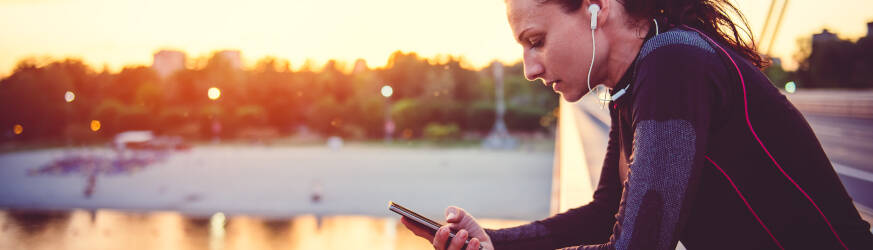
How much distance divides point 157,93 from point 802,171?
53.7 metres

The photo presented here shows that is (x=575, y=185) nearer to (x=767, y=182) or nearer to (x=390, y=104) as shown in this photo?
(x=767, y=182)

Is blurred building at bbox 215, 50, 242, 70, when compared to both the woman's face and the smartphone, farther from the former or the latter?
the woman's face

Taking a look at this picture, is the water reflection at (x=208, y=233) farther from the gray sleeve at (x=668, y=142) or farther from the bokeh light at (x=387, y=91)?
the bokeh light at (x=387, y=91)

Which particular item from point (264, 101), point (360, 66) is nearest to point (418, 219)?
point (360, 66)

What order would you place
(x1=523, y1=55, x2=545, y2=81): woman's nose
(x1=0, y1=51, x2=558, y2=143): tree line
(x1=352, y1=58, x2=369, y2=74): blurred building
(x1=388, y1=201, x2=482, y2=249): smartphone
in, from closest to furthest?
(x1=523, y1=55, x2=545, y2=81): woman's nose → (x1=388, y1=201, x2=482, y2=249): smartphone → (x1=0, y1=51, x2=558, y2=143): tree line → (x1=352, y1=58, x2=369, y2=74): blurred building

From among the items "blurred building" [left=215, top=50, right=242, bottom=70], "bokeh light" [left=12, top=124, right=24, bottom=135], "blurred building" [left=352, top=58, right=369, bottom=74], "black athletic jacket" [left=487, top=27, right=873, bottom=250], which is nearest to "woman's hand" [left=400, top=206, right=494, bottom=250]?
"black athletic jacket" [left=487, top=27, right=873, bottom=250]

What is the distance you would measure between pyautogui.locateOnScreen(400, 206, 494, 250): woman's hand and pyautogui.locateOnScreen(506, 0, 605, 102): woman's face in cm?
31

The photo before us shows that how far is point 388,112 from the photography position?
41156 mm

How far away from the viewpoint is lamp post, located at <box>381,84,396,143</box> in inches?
1582

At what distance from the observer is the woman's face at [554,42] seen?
0.88 metres

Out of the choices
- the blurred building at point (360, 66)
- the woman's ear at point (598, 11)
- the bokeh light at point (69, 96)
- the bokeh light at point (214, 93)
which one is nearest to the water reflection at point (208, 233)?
the woman's ear at point (598, 11)

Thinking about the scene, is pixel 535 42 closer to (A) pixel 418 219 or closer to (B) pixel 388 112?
(A) pixel 418 219

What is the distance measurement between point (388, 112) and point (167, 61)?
1066 inches

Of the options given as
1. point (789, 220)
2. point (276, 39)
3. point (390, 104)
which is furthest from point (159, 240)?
point (276, 39)
